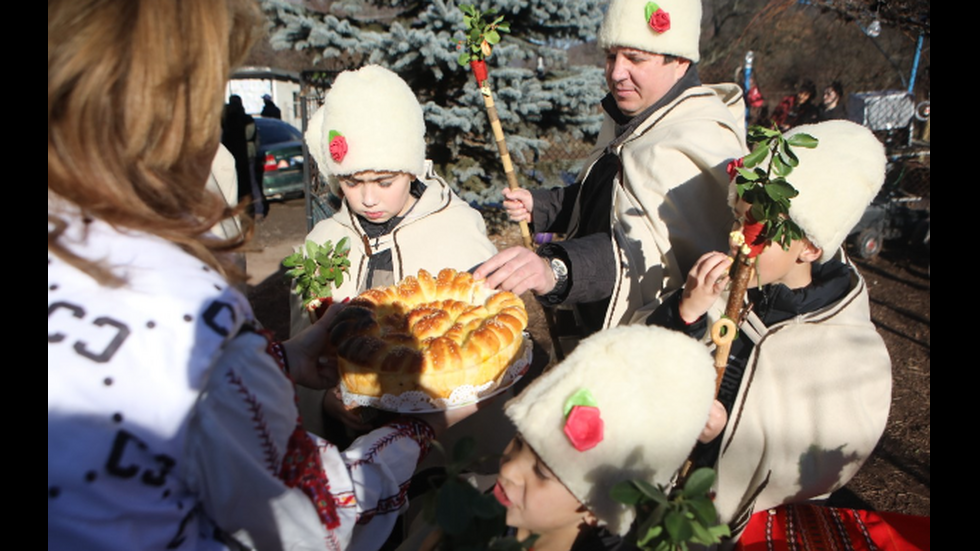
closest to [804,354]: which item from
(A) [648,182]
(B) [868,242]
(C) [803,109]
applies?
(A) [648,182]

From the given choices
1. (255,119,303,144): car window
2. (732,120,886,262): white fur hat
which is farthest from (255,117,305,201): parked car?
(732,120,886,262): white fur hat

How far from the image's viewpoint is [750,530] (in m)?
2.28

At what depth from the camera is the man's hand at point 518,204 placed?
11.1ft

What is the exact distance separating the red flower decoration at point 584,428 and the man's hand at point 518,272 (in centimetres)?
109

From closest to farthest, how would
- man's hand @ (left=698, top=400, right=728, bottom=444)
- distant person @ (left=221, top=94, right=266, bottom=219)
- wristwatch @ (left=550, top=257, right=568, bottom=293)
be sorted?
1. man's hand @ (left=698, top=400, right=728, bottom=444)
2. wristwatch @ (left=550, top=257, right=568, bottom=293)
3. distant person @ (left=221, top=94, right=266, bottom=219)

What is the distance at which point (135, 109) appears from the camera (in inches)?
47.1

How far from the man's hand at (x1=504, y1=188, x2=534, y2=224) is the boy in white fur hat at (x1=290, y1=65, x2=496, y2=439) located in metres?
0.22

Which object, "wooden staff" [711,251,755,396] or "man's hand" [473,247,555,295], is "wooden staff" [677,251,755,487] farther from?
"man's hand" [473,247,555,295]

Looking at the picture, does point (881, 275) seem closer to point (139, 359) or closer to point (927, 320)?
point (927, 320)

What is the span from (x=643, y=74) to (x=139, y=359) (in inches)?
96.3

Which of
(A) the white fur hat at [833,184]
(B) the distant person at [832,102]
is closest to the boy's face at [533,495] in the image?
(A) the white fur hat at [833,184]

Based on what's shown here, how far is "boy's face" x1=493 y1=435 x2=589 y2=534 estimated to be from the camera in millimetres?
1756

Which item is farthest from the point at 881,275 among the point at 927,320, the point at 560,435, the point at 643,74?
the point at 560,435

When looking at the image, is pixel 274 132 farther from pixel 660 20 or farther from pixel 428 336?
pixel 428 336
